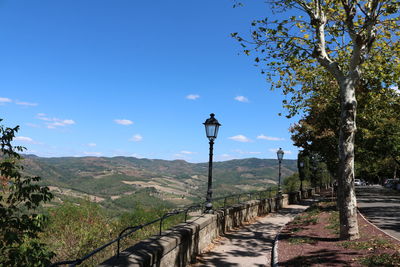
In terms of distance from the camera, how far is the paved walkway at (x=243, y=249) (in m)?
8.84

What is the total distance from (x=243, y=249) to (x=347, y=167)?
4183mm

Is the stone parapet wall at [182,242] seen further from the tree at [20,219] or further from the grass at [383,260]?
the grass at [383,260]

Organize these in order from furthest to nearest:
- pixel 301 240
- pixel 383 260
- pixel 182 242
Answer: pixel 301 240, pixel 182 242, pixel 383 260

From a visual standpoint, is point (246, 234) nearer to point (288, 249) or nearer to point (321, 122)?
point (288, 249)

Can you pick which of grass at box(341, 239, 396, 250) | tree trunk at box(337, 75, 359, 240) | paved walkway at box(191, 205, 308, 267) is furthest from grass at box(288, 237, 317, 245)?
grass at box(341, 239, 396, 250)

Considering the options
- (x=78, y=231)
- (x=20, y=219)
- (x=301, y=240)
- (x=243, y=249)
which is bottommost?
(x=78, y=231)

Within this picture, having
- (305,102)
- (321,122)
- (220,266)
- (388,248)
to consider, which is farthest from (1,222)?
(321,122)

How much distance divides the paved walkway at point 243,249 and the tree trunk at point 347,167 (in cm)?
253

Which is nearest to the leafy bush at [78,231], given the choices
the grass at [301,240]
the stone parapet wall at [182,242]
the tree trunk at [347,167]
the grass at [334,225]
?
the stone parapet wall at [182,242]

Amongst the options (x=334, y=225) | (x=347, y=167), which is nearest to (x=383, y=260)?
(x=347, y=167)

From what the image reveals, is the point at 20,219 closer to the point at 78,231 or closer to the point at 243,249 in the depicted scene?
the point at 243,249

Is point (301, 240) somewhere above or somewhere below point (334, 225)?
below

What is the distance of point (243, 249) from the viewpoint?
10406mm

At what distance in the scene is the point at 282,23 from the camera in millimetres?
11961
